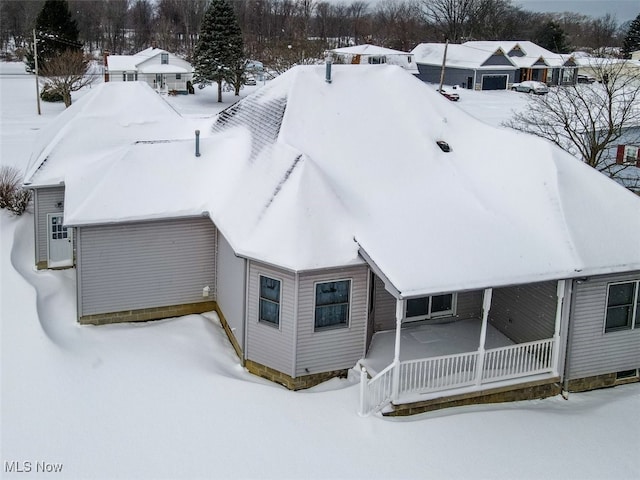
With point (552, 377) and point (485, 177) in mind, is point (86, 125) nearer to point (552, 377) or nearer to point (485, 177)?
point (485, 177)

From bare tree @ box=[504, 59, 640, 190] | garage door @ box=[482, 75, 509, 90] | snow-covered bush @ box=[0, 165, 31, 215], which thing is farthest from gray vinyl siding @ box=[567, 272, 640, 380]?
garage door @ box=[482, 75, 509, 90]

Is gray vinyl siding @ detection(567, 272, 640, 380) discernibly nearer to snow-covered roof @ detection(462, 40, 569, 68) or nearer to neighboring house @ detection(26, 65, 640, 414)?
neighboring house @ detection(26, 65, 640, 414)

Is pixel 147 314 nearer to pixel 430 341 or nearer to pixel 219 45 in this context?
pixel 430 341

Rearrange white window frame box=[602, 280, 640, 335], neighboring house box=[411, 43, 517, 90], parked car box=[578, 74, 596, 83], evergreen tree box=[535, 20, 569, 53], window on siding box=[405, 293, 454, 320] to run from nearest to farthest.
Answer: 1. white window frame box=[602, 280, 640, 335]
2. window on siding box=[405, 293, 454, 320]
3. neighboring house box=[411, 43, 517, 90]
4. parked car box=[578, 74, 596, 83]
5. evergreen tree box=[535, 20, 569, 53]

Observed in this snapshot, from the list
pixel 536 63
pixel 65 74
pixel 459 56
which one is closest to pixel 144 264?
pixel 65 74

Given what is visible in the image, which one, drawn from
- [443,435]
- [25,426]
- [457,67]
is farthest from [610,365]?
[457,67]
